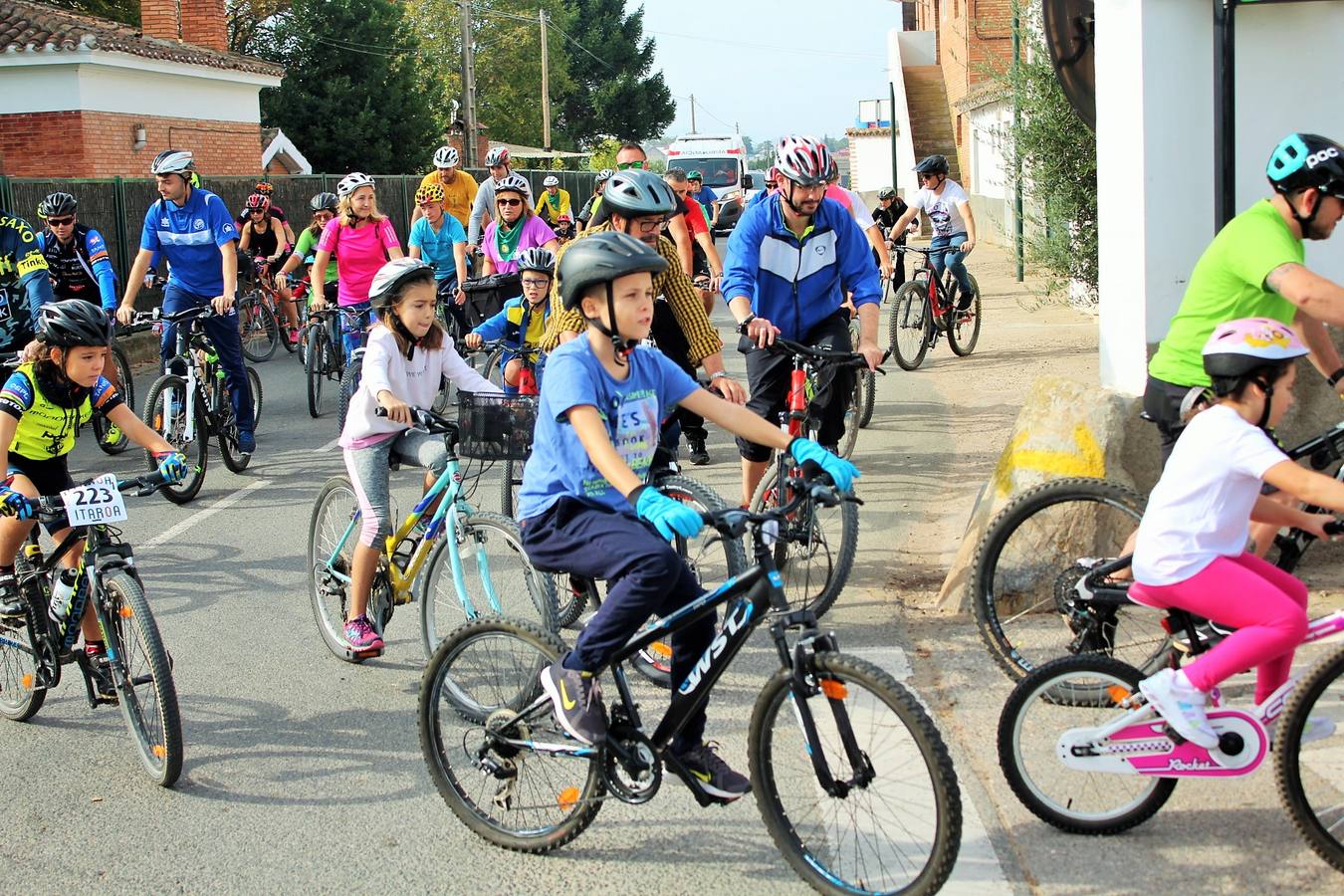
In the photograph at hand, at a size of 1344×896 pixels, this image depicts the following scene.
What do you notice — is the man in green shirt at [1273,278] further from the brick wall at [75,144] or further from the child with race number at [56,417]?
the brick wall at [75,144]

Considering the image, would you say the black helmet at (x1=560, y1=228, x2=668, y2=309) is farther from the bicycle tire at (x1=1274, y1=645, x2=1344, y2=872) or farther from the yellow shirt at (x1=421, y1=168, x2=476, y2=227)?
the yellow shirt at (x1=421, y1=168, x2=476, y2=227)

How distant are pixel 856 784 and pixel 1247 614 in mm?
1246

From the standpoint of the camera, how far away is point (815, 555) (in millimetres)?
6844

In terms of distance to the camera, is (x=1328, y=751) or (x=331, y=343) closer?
(x=1328, y=751)

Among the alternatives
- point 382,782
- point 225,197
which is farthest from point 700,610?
point 225,197

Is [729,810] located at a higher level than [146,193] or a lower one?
lower

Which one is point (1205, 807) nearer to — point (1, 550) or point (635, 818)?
point (635, 818)

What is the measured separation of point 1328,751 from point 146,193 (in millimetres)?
19184

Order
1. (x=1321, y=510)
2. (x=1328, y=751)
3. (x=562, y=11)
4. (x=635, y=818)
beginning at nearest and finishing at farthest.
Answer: (x=1328, y=751) → (x=635, y=818) → (x=1321, y=510) → (x=562, y=11)

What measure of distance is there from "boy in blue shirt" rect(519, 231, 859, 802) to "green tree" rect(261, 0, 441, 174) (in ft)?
149

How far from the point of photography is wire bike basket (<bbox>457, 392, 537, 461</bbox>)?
5.62m

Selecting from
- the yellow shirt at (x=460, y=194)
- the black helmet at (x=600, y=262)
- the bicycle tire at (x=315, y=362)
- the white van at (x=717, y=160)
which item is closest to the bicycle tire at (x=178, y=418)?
the bicycle tire at (x=315, y=362)

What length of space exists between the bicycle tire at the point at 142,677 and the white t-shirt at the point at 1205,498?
3156mm

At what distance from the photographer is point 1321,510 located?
17.9 ft
